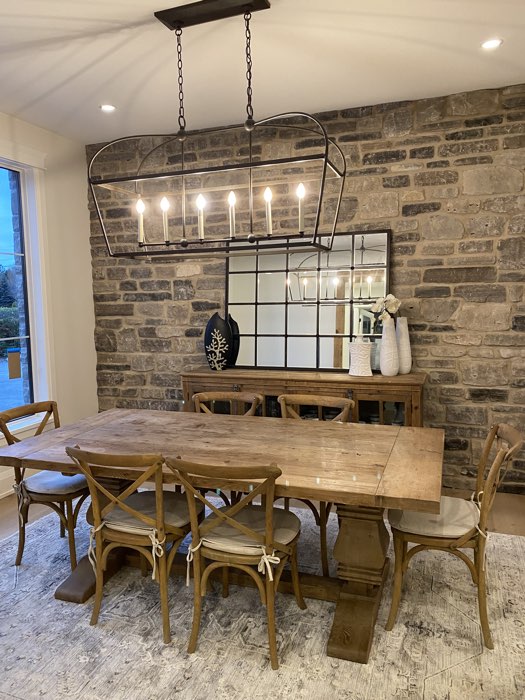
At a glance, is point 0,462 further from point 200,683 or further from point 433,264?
point 433,264

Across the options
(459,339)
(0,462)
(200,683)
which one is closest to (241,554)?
(200,683)

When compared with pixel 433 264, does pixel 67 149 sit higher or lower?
higher

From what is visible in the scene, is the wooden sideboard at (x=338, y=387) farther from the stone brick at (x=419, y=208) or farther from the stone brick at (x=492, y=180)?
the stone brick at (x=492, y=180)

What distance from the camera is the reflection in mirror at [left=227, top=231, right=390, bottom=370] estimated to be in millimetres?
3807

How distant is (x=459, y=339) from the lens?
3.63 meters

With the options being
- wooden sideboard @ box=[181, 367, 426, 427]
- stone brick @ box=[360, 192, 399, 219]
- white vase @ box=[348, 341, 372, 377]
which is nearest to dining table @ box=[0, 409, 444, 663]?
wooden sideboard @ box=[181, 367, 426, 427]

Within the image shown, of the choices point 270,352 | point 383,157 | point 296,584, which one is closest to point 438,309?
point 383,157

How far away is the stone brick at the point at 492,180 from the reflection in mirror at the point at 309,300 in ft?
2.11

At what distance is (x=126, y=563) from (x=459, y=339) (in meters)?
2.63

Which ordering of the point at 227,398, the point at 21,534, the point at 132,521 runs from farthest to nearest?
the point at 227,398, the point at 21,534, the point at 132,521

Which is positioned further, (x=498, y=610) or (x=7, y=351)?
(x=7, y=351)

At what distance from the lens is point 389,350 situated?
357 cm

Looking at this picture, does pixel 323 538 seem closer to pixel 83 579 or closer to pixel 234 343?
pixel 83 579

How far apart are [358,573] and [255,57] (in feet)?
8.95
